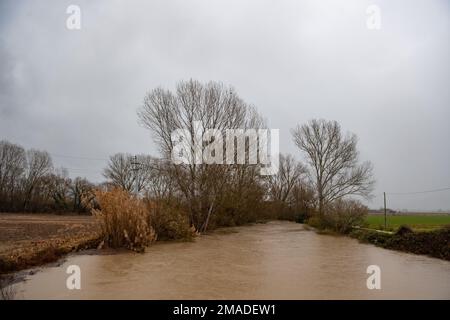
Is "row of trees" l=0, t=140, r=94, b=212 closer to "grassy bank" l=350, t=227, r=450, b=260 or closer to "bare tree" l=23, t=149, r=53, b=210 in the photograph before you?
"bare tree" l=23, t=149, r=53, b=210

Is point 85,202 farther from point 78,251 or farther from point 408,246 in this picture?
point 408,246

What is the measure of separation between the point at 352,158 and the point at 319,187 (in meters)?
4.00

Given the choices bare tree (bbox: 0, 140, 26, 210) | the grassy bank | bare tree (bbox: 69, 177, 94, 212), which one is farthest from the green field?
bare tree (bbox: 0, 140, 26, 210)

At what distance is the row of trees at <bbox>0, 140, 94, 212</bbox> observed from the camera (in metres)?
43.2

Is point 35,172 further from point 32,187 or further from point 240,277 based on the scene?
point 240,277

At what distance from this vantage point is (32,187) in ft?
148

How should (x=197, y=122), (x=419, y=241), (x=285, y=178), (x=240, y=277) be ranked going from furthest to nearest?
(x=285, y=178), (x=197, y=122), (x=419, y=241), (x=240, y=277)

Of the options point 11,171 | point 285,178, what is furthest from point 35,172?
point 285,178

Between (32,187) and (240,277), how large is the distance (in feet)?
155

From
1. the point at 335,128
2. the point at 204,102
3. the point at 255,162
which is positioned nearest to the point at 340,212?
the point at 255,162

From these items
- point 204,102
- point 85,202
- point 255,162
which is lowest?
point 85,202

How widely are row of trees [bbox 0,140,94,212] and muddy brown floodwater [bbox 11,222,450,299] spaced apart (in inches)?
1491

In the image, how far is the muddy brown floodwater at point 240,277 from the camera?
16.9ft

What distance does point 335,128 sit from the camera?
103 ft
